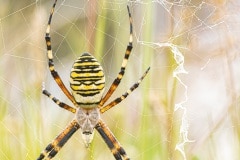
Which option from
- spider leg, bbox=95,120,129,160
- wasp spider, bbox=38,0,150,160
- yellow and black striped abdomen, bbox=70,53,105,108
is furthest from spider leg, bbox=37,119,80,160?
yellow and black striped abdomen, bbox=70,53,105,108

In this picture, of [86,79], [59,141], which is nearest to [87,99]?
[86,79]

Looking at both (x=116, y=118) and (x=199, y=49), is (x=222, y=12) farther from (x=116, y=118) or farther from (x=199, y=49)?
(x=116, y=118)

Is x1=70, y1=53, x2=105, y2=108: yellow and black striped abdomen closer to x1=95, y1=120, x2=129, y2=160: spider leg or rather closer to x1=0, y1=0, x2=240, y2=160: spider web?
x1=0, y1=0, x2=240, y2=160: spider web

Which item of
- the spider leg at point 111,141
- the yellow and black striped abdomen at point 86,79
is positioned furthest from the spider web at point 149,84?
the yellow and black striped abdomen at point 86,79

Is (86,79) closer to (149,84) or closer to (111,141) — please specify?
(149,84)

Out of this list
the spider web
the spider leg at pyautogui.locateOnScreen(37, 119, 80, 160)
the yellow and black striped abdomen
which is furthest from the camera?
the spider leg at pyautogui.locateOnScreen(37, 119, 80, 160)

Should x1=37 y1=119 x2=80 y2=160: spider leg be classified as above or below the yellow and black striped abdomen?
below

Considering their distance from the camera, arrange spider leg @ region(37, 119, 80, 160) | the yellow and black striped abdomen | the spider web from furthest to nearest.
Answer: spider leg @ region(37, 119, 80, 160) → the spider web → the yellow and black striped abdomen

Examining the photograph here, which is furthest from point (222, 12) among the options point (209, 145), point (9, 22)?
point (9, 22)
